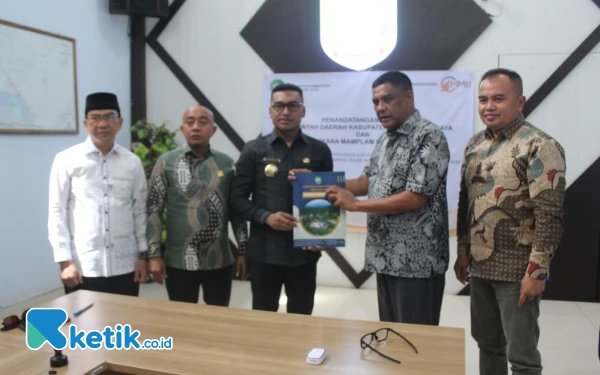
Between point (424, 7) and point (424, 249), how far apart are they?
302cm

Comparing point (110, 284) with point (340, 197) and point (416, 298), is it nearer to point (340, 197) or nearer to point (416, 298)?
point (340, 197)

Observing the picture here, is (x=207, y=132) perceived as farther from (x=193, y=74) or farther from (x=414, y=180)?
(x=193, y=74)

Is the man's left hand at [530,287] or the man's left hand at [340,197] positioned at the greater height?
the man's left hand at [340,197]

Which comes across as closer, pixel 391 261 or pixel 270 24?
pixel 391 261

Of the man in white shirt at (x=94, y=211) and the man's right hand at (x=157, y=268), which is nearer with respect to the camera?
the man in white shirt at (x=94, y=211)

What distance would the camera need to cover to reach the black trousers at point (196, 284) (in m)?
2.68

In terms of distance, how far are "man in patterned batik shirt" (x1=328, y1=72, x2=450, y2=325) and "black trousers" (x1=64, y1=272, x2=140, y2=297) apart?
4.07 feet

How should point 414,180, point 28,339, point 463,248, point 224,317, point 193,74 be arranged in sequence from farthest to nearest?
point 193,74, point 463,248, point 414,180, point 224,317, point 28,339

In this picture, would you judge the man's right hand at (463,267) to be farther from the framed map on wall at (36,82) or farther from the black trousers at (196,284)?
the framed map on wall at (36,82)

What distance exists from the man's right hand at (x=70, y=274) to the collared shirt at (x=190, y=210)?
1.23ft

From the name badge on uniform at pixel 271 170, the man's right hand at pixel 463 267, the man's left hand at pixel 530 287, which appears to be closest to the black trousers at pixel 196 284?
the name badge on uniform at pixel 271 170

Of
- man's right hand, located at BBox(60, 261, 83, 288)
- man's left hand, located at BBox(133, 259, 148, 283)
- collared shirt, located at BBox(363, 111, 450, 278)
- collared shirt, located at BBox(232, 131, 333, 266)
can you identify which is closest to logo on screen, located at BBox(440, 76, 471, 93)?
collared shirt, located at BBox(232, 131, 333, 266)

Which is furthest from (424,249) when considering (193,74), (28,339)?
(193,74)

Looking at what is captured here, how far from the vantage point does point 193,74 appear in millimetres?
5145
